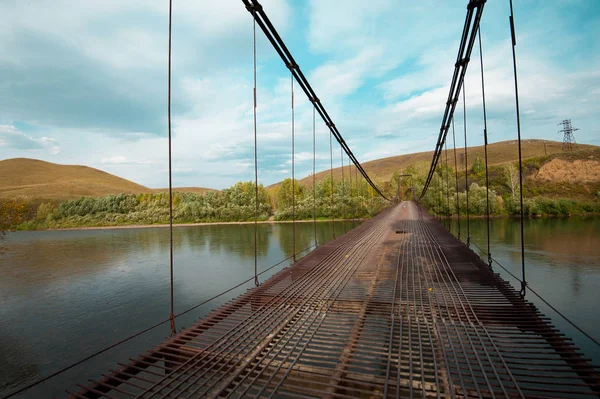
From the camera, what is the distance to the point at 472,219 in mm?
32469

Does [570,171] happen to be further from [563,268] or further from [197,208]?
[197,208]

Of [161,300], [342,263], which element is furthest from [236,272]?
[342,263]

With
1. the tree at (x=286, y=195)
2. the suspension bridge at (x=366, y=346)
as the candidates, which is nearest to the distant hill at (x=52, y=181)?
the tree at (x=286, y=195)

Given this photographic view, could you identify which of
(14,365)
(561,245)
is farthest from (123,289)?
(561,245)

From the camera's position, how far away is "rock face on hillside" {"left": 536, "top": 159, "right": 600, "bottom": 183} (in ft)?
129

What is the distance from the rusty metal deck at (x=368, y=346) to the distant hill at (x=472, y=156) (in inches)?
1988

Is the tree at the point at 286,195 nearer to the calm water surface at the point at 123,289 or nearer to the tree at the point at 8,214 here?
the calm water surface at the point at 123,289

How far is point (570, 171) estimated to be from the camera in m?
40.8

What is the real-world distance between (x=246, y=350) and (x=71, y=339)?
7.62 meters

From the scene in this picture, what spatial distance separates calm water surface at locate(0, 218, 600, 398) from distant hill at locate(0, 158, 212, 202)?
4241 cm

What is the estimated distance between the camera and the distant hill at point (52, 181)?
174 ft

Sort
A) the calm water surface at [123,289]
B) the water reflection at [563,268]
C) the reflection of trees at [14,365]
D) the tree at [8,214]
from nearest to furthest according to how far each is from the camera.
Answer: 1. the reflection of trees at [14,365]
2. the calm water surface at [123,289]
3. the water reflection at [563,268]
4. the tree at [8,214]

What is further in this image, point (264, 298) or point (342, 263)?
point (342, 263)

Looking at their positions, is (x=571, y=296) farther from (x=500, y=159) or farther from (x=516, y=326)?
(x=500, y=159)
